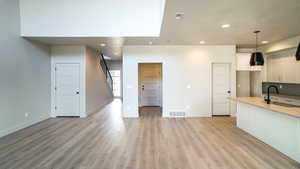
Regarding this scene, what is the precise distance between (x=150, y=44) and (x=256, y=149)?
4.36 meters

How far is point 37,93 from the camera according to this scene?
5301 mm

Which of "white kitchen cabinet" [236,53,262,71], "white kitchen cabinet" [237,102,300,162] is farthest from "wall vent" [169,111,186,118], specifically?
"white kitchen cabinet" [236,53,262,71]

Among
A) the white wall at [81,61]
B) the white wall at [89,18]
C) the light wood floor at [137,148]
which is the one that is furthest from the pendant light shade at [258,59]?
the white wall at [81,61]

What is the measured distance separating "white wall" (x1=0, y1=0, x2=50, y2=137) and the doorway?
14.0ft

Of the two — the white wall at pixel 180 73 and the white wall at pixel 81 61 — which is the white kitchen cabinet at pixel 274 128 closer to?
the white wall at pixel 180 73

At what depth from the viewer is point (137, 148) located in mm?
3359

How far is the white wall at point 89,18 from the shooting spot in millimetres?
4660

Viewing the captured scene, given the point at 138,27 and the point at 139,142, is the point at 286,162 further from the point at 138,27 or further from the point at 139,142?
the point at 138,27

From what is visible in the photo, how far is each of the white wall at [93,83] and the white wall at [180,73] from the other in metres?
1.52

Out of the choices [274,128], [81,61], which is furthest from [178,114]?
[81,61]

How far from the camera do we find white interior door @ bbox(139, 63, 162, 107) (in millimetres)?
8242

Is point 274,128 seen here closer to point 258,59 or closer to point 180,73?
point 258,59

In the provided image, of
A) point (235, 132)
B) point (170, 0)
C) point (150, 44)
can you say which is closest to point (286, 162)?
point (235, 132)

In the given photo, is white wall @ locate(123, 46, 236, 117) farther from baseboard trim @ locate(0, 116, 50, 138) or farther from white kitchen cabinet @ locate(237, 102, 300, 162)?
baseboard trim @ locate(0, 116, 50, 138)
